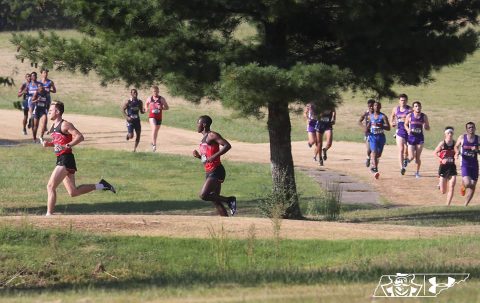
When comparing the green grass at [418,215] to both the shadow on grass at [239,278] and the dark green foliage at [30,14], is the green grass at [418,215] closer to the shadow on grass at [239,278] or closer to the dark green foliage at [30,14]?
the dark green foliage at [30,14]

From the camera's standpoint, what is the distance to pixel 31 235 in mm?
14180

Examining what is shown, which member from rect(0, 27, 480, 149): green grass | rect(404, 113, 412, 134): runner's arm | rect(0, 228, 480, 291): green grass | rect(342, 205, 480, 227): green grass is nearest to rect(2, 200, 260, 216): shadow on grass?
rect(342, 205, 480, 227): green grass

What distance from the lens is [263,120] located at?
4166cm

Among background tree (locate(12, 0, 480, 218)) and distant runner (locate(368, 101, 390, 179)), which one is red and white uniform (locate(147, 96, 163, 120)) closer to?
distant runner (locate(368, 101, 390, 179))

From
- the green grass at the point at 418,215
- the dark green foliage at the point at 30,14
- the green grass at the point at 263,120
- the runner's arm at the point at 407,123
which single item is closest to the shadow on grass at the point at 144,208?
the green grass at the point at 418,215

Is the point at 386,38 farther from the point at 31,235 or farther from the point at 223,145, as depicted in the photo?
the point at 31,235

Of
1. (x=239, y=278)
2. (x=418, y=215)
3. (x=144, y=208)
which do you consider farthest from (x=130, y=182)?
(x=239, y=278)

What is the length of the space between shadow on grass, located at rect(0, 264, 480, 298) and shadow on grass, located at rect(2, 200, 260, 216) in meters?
7.08

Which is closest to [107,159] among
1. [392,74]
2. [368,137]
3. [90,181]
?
[90,181]

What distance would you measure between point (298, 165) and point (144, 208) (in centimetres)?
877

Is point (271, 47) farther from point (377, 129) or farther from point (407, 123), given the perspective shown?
point (407, 123)

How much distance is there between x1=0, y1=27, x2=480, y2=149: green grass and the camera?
39281mm

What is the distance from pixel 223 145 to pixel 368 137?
29.5 ft

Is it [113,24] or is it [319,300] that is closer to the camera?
[319,300]
